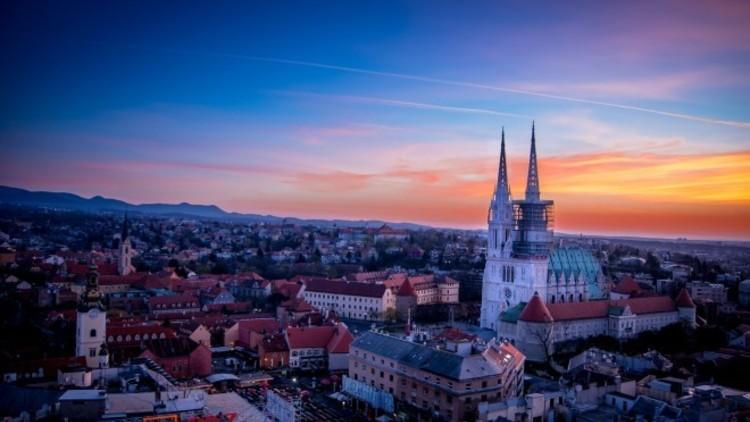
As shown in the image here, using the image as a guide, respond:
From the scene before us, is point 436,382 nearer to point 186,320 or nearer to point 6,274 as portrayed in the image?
point 186,320

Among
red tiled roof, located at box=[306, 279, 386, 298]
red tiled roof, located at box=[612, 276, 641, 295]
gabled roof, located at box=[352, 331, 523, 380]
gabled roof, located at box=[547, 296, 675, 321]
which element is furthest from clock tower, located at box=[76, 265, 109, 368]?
red tiled roof, located at box=[612, 276, 641, 295]

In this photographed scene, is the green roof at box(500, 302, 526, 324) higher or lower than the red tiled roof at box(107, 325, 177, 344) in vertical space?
higher

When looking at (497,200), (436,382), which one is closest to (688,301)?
(497,200)

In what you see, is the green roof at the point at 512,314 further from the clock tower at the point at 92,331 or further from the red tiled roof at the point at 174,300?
the clock tower at the point at 92,331

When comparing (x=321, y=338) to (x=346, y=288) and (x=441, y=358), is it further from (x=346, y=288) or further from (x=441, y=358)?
(x=346, y=288)

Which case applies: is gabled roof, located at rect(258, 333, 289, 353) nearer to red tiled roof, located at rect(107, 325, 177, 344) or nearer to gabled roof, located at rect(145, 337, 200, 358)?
gabled roof, located at rect(145, 337, 200, 358)

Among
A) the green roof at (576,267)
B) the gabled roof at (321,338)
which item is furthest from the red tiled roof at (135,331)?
the green roof at (576,267)

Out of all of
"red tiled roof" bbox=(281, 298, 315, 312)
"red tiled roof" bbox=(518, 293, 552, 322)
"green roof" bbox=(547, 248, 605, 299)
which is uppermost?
"green roof" bbox=(547, 248, 605, 299)
